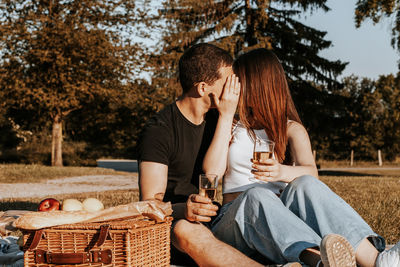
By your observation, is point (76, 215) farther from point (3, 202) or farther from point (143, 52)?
point (143, 52)

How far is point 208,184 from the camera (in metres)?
2.84

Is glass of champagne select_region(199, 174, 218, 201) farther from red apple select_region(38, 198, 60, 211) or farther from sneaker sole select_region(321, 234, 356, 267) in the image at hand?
red apple select_region(38, 198, 60, 211)

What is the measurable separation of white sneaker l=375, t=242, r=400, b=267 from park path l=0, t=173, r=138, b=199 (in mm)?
8892

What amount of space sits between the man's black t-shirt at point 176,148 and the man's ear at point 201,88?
0.73 ft

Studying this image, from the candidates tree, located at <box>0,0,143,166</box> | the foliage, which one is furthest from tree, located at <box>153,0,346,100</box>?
the foliage

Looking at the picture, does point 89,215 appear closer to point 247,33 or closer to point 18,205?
point 18,205

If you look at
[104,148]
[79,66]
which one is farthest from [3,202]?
[104,148]

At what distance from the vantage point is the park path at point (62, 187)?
1074 cm

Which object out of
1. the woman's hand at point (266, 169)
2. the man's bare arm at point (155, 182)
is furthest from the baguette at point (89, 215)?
the woman's hand at point (266, 169)

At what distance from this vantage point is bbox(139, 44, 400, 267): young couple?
2688 mm

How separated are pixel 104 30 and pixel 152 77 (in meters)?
2.89

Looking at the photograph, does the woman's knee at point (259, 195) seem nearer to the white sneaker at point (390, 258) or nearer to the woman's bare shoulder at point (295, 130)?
the white sneaker at point (390, 258)

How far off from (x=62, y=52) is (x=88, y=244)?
1655cm

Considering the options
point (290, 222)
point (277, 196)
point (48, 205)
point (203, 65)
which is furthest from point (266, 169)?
point (48, 205)
